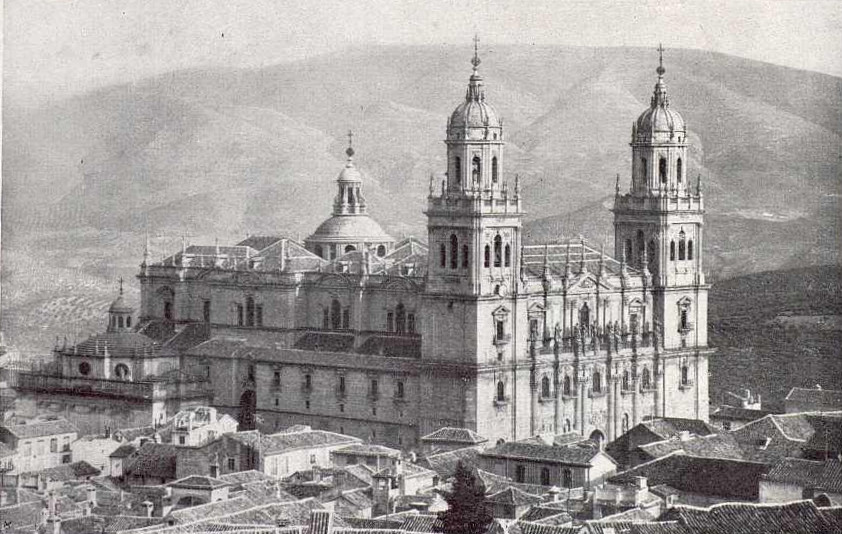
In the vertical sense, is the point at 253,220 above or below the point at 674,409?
above

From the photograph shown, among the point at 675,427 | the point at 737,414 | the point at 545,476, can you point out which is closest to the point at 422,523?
the point at 545,476

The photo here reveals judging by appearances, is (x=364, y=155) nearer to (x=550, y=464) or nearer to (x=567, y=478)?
(x=550, y=464)

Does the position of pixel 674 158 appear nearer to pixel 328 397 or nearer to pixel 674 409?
pixel 674 409

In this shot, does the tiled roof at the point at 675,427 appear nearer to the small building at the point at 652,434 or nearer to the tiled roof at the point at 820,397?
the small building at the point at 652,434

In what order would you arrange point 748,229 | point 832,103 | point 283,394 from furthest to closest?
point 748,229 → point 283,394 → point 832,103

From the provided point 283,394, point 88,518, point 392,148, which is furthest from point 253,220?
point 88,518

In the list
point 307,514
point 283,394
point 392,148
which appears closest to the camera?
point 307,514

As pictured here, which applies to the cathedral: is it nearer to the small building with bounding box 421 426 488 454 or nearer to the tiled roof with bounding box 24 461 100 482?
the small building with bounding box 421 426 488 454
